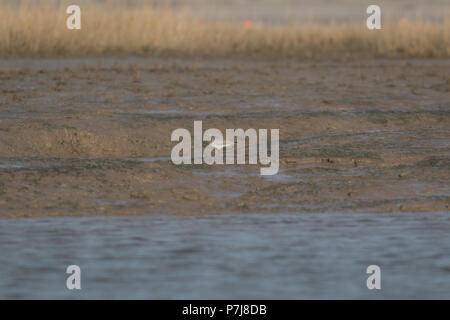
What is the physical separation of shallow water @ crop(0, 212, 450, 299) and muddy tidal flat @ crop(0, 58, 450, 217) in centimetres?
50

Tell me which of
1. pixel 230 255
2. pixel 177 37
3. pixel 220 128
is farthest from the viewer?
pixel 177 37

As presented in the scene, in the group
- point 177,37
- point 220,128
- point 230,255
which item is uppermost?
point 177,37

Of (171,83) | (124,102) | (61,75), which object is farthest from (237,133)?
(61,75)

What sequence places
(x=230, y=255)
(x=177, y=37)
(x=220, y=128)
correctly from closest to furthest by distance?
(x=230, y=255), (x=220, y=128), (x=177, y=37)

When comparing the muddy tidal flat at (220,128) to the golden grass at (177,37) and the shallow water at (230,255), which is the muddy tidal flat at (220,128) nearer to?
the shallow water at (230,255)

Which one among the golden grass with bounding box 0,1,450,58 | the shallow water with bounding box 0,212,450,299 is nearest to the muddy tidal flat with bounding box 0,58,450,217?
the shallow water with bounding box 0,212,450,299

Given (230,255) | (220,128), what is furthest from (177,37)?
(230,255)

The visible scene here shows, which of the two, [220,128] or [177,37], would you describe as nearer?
[220,128]

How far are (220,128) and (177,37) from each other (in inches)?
397

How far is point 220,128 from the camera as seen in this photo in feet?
38.9

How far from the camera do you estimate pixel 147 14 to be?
22.3 metres

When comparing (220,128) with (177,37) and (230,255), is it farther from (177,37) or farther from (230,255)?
(177,37)

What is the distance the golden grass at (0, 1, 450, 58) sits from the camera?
20.1 meters

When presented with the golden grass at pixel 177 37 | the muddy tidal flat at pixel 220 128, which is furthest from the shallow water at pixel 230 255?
the golden grass at pixel 177 37
